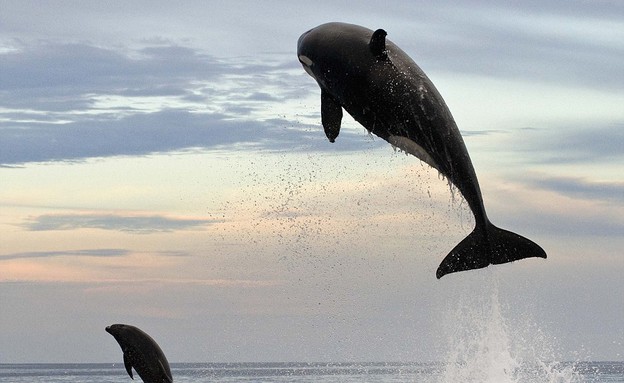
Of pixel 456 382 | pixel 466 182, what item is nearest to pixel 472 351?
pixel 456 382

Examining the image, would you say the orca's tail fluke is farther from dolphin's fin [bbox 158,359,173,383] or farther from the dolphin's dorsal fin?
dolphin's fin [bbox 158,359,173,383]

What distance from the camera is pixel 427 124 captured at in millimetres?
13719

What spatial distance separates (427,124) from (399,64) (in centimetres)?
89

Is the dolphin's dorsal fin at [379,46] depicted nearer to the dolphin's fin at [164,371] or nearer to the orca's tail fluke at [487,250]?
the orca's tail fluke at [487,250]

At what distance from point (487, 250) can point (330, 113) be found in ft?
9.80

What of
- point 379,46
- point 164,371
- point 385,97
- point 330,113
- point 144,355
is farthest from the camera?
point 144,355

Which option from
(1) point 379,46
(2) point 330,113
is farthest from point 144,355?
(1) point 379,46

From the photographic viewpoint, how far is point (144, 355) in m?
23.0

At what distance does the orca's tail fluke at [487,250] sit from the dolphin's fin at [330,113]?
245 centimetres

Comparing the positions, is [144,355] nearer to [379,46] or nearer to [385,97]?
[385,97]

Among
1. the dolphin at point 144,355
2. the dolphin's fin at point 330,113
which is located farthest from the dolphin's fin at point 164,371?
the dolphin's fin at point 330,113

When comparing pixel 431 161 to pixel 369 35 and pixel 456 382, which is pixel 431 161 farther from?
pixel 456 382

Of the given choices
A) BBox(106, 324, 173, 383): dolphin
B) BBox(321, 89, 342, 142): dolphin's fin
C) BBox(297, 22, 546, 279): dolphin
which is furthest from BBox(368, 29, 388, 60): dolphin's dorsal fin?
BBox(106, 324, 173, 383): dolphin

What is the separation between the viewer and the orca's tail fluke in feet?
48.5
